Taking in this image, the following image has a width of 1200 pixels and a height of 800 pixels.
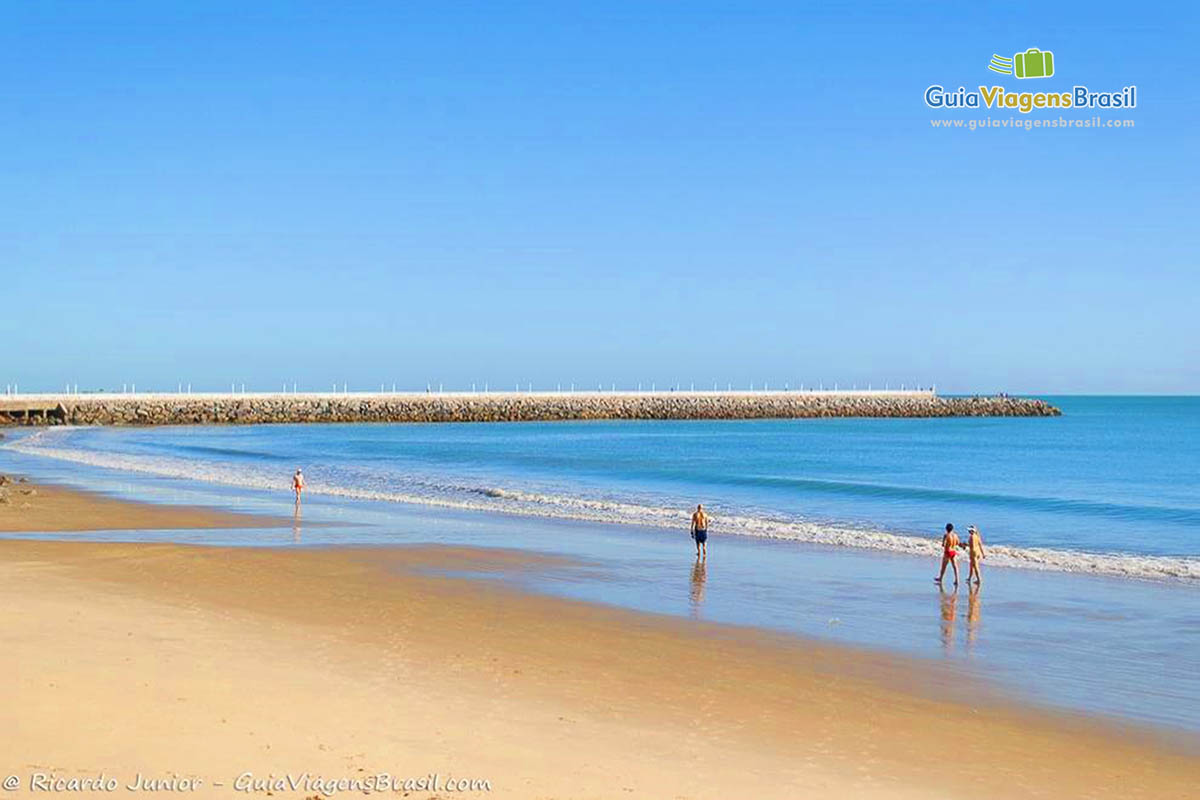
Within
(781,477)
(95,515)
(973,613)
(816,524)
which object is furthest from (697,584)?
(781,477)

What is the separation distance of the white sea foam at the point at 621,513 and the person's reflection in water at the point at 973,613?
3.93 metres

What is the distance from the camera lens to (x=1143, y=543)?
2528 centimetres

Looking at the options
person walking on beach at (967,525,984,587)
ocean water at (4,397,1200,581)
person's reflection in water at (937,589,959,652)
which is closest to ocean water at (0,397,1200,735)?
person's reflection in water at (937,589,959,652)

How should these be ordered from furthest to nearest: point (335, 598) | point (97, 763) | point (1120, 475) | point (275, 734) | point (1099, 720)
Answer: point (1120, 475)
point (335, 598)
point (1099, 720)
point (275, 734)
point (97, 763)

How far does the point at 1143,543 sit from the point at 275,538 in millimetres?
18656

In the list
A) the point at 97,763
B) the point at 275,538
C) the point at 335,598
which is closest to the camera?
the point at 97,763

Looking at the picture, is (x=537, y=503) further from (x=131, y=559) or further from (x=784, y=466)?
(x=784, y=466)

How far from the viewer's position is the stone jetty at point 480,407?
90812 millimetres

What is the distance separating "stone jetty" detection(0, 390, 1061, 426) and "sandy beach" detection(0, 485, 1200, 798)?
264 ft

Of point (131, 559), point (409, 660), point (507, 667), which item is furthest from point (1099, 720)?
point (131, 559)

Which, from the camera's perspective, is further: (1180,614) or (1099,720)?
(1180,614)

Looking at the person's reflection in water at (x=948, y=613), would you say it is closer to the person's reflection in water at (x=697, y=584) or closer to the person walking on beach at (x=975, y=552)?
the person walking on beach at (x=975, y=552)

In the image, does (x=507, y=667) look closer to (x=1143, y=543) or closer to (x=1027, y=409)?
(x=1143, y=543)

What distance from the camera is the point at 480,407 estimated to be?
106500 millimetres
